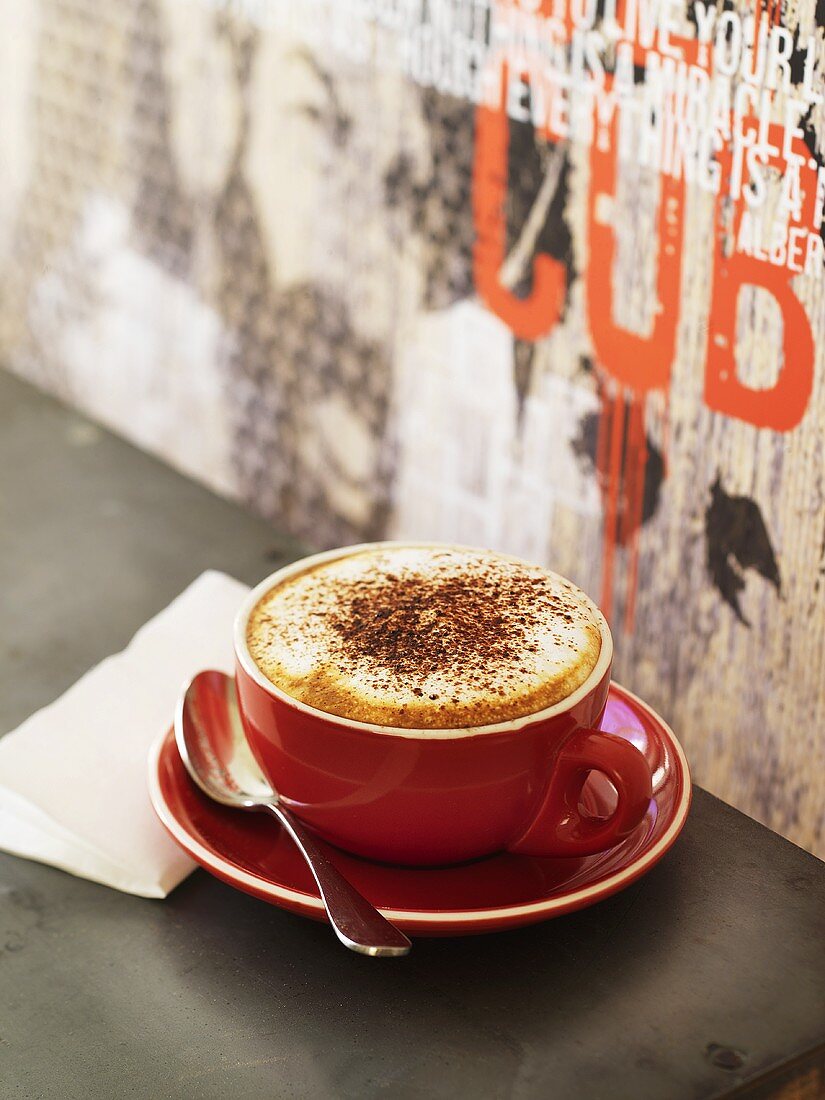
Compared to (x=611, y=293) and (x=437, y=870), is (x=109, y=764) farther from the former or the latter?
(x=611, y=293)

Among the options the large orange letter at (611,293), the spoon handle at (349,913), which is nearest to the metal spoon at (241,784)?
the spoon handle at (349,913)

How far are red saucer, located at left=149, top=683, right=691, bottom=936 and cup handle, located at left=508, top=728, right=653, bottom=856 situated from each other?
0.04 feet

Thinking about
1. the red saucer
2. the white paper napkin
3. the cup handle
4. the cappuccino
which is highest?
the cappuccino

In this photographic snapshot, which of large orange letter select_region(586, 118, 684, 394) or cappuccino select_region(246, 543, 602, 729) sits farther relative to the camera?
large orange letter select_region(586, 118, 684, 394)

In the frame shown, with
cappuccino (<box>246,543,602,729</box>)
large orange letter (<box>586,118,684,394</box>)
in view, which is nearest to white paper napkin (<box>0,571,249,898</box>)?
cappuccino (<box>246,543,602,729</box>)

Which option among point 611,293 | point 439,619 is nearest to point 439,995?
point 439,619

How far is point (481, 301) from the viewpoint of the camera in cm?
84

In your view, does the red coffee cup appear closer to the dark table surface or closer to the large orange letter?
the dark table surface

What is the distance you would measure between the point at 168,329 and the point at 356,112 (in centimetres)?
29

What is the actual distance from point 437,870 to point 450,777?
6 cm

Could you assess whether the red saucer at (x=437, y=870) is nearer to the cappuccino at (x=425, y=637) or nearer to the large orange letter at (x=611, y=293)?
the cappuccino at (x=425, y=637)

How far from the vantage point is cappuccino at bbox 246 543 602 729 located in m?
0.51

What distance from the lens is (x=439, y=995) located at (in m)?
0.53

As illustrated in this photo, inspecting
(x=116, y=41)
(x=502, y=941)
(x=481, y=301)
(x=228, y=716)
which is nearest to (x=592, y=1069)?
(x=502, y=941)
